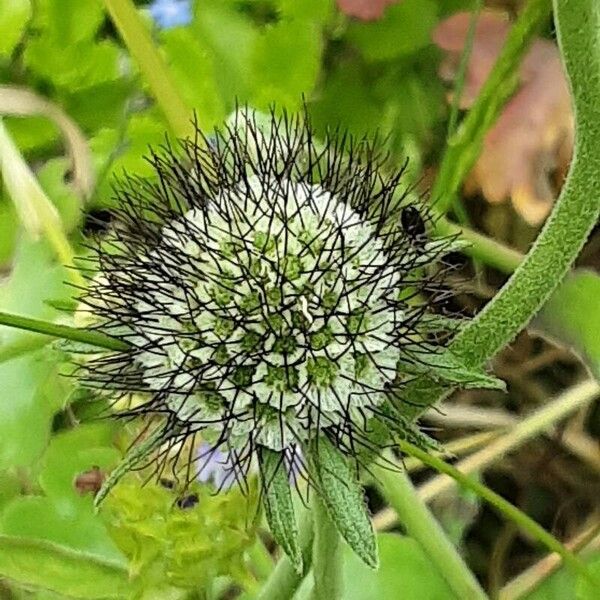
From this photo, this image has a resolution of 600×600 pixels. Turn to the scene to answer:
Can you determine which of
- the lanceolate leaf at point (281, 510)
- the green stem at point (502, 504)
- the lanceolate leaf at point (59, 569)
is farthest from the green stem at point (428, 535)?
the lanceolate leaf at point (281, 510)

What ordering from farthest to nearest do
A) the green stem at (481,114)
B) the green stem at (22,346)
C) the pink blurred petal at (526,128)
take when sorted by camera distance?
the pink blurred petal at (526,128) → the green stem at (481,114) → the green stem at (22,346)

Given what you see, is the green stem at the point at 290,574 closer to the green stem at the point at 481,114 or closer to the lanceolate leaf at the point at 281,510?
the lanceolate leaf at the point at 281,510

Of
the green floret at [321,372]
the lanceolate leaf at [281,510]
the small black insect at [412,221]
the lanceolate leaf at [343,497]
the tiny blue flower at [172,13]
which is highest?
the small black insect at [412,221]

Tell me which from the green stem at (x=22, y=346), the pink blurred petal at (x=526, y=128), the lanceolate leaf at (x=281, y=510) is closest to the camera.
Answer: the lanceolate leaf at (x=281, y=510)

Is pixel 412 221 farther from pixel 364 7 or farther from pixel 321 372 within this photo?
pixel 364 7

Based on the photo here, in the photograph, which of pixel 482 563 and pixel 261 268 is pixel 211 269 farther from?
pixel 482 563

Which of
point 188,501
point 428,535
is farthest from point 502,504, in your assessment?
point 188,501
